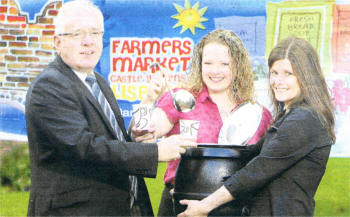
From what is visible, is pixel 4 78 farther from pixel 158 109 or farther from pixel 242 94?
pixel 242 94

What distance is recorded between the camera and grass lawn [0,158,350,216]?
3.70m

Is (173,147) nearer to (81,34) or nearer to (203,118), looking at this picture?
(203,118)

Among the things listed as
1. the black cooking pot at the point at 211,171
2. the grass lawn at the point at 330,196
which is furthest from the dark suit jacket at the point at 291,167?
the grass lawn at the point at 330,196

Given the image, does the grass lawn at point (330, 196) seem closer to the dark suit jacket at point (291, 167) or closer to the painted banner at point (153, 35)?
the painted banner at point (153, 35)

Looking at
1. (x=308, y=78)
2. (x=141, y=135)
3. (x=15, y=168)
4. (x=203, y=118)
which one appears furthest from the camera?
(x=15, y=168)

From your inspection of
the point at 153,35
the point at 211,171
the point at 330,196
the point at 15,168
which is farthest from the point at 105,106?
the point at 330,196

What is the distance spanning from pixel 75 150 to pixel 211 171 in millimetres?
628

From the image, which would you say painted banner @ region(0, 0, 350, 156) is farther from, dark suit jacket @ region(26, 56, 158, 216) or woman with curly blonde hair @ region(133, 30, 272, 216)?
dark suit jacket @ region(26, 56, 158, 216)

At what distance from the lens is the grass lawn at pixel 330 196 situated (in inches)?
146

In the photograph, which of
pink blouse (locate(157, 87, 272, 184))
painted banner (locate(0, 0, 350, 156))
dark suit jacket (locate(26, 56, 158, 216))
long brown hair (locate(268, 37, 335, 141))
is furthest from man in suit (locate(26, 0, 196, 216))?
painted banner (locate(0, 0, 350, 156))

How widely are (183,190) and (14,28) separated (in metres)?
1.73

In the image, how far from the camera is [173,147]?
2.50 m

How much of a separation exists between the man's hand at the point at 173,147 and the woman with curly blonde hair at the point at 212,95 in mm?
440

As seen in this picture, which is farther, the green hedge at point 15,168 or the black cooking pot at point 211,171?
the green hedge at point 15,168
